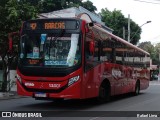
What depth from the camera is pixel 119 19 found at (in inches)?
2295

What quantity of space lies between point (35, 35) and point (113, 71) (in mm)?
4990

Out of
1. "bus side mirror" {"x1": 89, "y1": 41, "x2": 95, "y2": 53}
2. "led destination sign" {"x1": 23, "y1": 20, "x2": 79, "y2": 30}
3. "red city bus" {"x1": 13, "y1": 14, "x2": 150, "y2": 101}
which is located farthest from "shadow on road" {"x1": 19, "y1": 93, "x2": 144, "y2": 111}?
"led destination sign" {"x1": 23, "y1": 20, "x2": 79, "y2": 30}

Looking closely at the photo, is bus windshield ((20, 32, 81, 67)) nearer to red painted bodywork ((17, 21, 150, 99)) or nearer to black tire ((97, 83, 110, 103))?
red painted bodywork ((17, 21, 150, 99))

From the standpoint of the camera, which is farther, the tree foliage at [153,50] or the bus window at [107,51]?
the tree foliage at [153,50]

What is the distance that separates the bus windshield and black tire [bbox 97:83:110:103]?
10.0ft

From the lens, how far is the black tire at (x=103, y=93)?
1567 centimetres

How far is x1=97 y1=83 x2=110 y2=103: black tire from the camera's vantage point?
51.4 feet

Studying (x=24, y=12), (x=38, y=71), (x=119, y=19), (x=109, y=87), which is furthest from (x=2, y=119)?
(x=119, y=19)

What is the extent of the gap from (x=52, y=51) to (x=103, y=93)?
13.2 ft

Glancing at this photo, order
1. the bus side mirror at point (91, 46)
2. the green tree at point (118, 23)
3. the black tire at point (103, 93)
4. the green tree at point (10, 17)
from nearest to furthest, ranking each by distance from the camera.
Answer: the bus side mirror at point (91, 46), the black tire at point (103, 93), the green tree at point (10, 17), the green tree at point (118, 23)

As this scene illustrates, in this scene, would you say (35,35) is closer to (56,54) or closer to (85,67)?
(56,54)

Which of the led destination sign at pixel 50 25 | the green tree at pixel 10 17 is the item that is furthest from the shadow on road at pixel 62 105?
the green tree at pixel 10 17

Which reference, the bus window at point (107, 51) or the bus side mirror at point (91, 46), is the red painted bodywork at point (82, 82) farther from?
the bus side mirror at point (91, 46)

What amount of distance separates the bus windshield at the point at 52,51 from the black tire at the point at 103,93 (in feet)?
10.0
